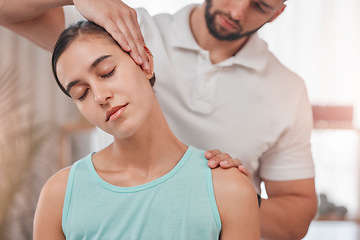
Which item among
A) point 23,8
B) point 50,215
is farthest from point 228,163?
point 23,8

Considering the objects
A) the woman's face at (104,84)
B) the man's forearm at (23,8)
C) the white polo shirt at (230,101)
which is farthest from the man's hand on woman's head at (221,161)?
the man's forearm at (23,8)

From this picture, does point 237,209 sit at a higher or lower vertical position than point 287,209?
higher

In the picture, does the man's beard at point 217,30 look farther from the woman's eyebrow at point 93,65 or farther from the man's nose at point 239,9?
the woman's eyebrow at point 93,65

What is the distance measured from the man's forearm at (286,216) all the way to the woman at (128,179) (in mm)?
450

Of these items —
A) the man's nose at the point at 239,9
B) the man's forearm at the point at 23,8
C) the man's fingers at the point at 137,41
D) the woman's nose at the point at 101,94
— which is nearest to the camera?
the woman's nose at the point at 101,94

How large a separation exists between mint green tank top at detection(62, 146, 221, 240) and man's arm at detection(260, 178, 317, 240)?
1.51 ft

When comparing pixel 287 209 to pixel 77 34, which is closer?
pixel 77 34

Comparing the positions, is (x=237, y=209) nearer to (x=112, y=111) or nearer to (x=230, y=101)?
(x=112, y=111)

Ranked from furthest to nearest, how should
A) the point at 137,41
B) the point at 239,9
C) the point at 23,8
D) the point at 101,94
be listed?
the point at 239,9, the point at 23,8, the point at 137,41, the point at 101,94

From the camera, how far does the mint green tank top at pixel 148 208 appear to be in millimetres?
1174

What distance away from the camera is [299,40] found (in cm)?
389

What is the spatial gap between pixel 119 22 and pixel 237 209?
57 centimetres

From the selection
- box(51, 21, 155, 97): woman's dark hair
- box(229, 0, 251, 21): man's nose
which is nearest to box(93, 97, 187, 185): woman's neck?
box(51, 21, 155, 97): woman's dark hair

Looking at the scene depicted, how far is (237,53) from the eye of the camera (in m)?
1.76
